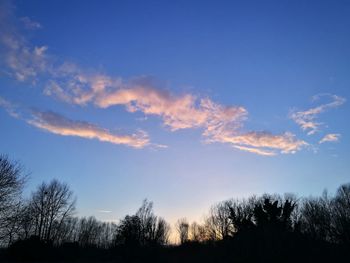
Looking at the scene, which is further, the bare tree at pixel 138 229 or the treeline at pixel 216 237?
the bare tree at pixel 138 229

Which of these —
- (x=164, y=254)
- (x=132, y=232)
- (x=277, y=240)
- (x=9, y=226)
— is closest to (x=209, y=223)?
(x=132, y=232)

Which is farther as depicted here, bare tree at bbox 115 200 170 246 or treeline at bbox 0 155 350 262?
bare tree at bbox 115 200 170 246

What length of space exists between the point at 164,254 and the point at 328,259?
895 inches

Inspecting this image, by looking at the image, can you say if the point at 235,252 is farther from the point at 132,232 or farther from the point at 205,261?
the point at 132,232

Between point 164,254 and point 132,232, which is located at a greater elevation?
point 132,232

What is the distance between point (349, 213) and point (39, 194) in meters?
57.9

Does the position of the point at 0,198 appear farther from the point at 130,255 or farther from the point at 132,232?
the point at 132,232

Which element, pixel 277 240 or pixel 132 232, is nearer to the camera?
pixel 277 240

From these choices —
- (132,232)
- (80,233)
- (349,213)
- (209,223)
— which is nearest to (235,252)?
(132,232)

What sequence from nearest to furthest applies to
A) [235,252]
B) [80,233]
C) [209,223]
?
[235,252] → [209,223] → [80,233]

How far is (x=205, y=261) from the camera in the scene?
2648 centimetres

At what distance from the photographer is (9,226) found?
106ft

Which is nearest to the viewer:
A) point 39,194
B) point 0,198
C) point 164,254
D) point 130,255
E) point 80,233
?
point 0,198

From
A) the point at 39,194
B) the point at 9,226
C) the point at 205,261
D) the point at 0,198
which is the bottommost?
the point at 205,261
